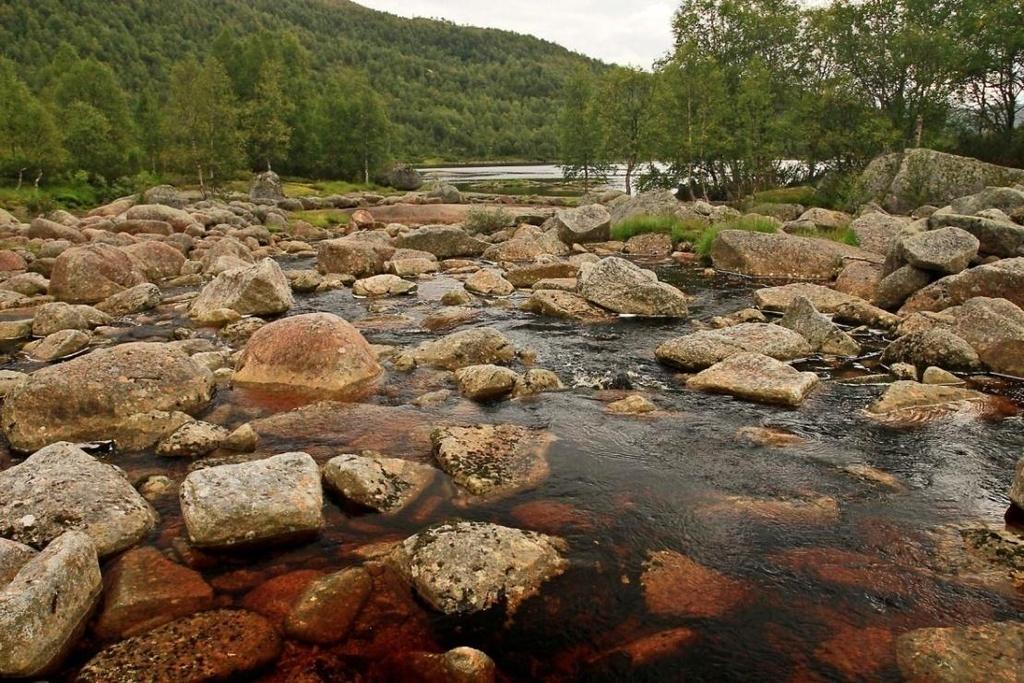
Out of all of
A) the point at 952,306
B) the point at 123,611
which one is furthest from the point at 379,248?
the point at 123,611

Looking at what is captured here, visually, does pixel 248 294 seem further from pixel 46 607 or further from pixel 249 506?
→ pixel 46 607

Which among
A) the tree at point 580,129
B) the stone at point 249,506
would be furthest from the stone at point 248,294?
the tree at point 580,129

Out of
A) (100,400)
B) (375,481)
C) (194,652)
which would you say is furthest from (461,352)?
(194,652)

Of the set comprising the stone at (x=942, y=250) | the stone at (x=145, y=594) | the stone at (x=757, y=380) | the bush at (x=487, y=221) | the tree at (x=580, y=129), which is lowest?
the stone at (x=145, y=594)

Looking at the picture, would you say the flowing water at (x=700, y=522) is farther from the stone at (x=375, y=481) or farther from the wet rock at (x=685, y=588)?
the stone at (x=375, y=481)

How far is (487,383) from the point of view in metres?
11.8

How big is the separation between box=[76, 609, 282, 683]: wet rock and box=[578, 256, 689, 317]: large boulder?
14.3m

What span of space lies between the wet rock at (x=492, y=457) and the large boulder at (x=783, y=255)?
1826 cm

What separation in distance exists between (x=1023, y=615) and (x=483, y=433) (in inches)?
258

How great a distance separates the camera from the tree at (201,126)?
6400 centimetres

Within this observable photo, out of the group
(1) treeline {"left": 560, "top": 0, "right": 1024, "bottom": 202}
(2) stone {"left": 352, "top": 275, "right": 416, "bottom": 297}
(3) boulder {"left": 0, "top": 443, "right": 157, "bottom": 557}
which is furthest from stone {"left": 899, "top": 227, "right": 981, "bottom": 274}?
(1) treeline {"left": 560, "top": 0, "right": 1024, "bottom": 202}

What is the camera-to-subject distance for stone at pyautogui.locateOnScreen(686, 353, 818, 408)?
37.6 ft

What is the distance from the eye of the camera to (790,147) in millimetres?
48125

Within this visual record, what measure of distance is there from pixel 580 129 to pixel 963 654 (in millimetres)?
69302
